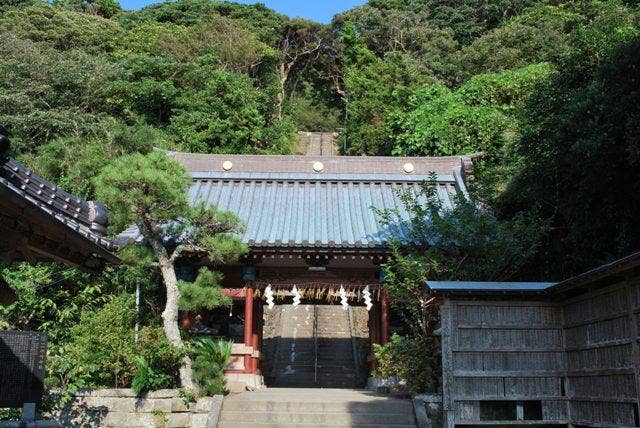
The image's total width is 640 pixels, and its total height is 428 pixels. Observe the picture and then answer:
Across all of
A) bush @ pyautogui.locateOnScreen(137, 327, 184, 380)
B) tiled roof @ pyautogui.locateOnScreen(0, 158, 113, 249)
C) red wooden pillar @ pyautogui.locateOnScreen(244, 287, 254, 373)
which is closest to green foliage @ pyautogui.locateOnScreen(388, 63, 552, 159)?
red wooden pillar @ pyautogui.locateOnScreen(244, 287, 254, 373)

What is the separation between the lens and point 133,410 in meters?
10.8

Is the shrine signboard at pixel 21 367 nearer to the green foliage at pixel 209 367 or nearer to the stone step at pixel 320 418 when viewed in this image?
the green foliage at pixel 209 367

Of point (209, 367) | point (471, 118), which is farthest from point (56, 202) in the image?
point (471, 118)

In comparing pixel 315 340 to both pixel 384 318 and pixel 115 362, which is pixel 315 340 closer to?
pixel 384 318

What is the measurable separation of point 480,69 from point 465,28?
9.15m

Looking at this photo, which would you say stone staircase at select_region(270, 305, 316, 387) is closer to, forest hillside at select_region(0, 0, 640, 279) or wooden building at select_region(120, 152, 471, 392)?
wooden building at select_region(120, 152, 471, 392)

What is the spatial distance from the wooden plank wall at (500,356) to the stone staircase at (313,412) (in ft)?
6.07

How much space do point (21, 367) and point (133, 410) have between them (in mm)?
2027

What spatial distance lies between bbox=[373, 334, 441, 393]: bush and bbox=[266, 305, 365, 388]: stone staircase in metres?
5.30

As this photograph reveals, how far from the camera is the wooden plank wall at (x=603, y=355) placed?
7340 mm

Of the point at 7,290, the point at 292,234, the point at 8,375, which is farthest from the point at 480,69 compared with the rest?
the point at 7,290

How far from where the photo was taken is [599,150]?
11047 mm

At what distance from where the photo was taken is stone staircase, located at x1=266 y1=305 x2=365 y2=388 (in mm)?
16922

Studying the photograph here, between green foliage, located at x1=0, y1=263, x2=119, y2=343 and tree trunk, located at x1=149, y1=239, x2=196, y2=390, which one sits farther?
green foliage, located at x1=0, y1=263, x2=119, y2=343
